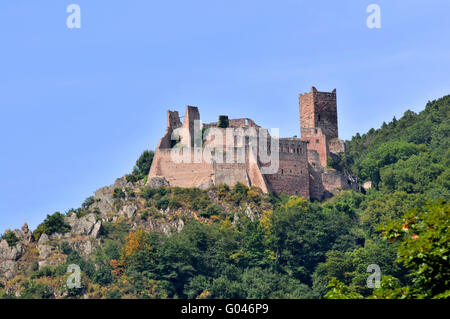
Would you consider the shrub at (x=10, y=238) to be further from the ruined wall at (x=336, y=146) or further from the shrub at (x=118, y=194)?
the ruined wall at (x=336, y=146)

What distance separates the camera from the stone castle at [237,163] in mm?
78000

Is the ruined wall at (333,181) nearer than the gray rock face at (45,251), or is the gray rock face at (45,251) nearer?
the gray rock face at (45,251)

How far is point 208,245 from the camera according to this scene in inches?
2918

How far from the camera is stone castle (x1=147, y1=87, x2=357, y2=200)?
7800 centimetres

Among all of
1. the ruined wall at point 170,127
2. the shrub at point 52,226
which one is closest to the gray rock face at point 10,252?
the shrub at point 52,226

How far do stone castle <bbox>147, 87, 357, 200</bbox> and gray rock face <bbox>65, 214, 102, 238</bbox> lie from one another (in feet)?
19.8

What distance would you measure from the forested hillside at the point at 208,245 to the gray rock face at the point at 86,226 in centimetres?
10

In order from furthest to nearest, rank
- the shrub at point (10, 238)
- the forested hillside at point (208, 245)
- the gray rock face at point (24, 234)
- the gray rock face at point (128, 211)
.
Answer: the gray rock face at point (128, 211) < the gray rock face at point (24, 234) < the shrub at point (10, 238) < the forested hillside at point (208, 245)

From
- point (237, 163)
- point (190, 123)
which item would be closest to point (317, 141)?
point (190, 123)

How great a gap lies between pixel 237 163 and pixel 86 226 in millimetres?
12335

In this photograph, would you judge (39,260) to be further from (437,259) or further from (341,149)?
(437,259)

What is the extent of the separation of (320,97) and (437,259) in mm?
69550

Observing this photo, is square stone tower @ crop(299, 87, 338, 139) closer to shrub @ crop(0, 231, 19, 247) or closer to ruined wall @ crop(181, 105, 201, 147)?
ruined wall @ crop(181, 105, 201, 147)

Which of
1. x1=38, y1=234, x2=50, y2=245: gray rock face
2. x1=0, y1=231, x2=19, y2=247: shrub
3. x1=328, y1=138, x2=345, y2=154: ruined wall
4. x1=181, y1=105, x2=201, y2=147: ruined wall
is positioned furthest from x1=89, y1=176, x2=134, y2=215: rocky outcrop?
x1=328, y1=138, x2=345, y2=154: ruined wall
